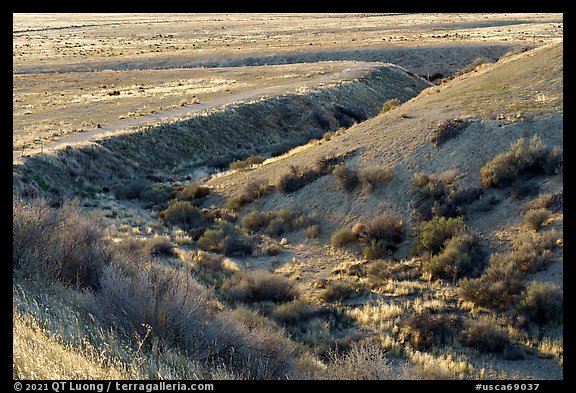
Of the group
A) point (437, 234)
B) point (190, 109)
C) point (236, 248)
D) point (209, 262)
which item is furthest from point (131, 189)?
point (437, 234)

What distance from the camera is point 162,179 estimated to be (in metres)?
Answer: 30.8

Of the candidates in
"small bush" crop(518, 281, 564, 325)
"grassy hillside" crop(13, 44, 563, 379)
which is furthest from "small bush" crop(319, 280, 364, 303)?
"small bush" crop(518, 281, 564, 325)

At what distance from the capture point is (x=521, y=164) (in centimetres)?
1736

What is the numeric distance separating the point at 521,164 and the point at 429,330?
8.14 metres

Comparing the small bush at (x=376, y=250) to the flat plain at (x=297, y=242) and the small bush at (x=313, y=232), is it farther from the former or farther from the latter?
the small bush at (x=313, y=232)

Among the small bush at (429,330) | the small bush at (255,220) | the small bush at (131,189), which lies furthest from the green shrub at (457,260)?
the small bush at (131,189)

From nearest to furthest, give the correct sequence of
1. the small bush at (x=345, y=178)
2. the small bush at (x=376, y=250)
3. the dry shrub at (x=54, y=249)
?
1. the dry shrub at (x=54, y=249)
2. the small bush at (x=376, y=250)
3. the small bush at (x=345, y=178)

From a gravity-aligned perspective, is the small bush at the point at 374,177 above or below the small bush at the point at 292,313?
above

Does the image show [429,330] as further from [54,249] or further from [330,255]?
[54,249]

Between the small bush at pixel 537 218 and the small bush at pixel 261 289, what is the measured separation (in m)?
6.98

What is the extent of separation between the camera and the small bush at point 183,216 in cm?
2255

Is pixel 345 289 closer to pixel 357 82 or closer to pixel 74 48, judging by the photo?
pixel 357 82
